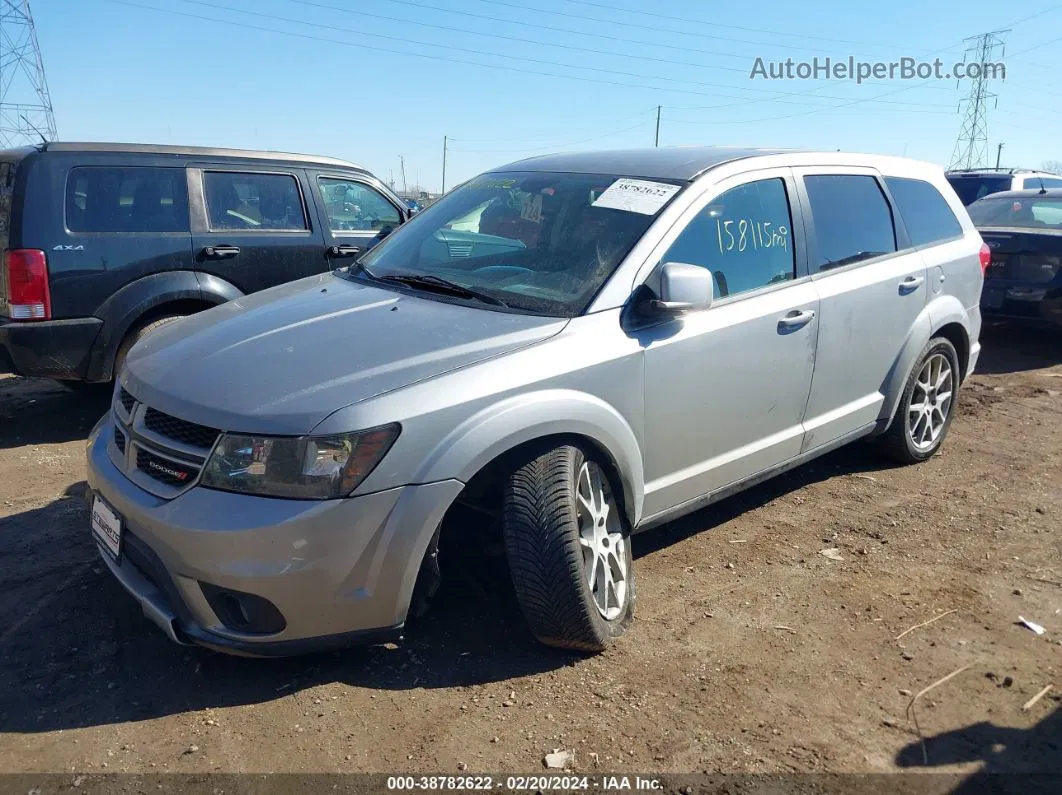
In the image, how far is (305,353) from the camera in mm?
2984

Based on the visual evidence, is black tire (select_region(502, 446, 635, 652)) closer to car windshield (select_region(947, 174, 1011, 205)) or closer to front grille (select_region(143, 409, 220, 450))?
front grille (select_region(143, 409, 220, 450))

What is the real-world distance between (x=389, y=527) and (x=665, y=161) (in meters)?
2.23

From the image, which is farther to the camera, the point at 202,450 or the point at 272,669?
the point at 272,669

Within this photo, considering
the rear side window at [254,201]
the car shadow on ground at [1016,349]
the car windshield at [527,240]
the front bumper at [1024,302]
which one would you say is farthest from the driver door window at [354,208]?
the car shadow on ground at [1016,349]

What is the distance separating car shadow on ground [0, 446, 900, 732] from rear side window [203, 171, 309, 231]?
3.14 meters

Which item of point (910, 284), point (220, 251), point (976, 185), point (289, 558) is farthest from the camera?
point (976, 185)

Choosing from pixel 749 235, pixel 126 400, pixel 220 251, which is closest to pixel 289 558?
pixel 126 400

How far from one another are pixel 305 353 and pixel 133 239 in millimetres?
3346

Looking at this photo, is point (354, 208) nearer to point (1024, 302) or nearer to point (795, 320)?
point (795, 320)

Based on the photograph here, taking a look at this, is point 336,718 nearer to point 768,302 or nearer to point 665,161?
point 768,302

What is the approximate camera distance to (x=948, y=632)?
11.0 ft

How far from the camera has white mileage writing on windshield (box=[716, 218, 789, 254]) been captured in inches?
146

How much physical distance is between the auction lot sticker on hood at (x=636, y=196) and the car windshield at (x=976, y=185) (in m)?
10.5

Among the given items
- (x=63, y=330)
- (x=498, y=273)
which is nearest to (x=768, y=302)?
(x=498, y=273)
